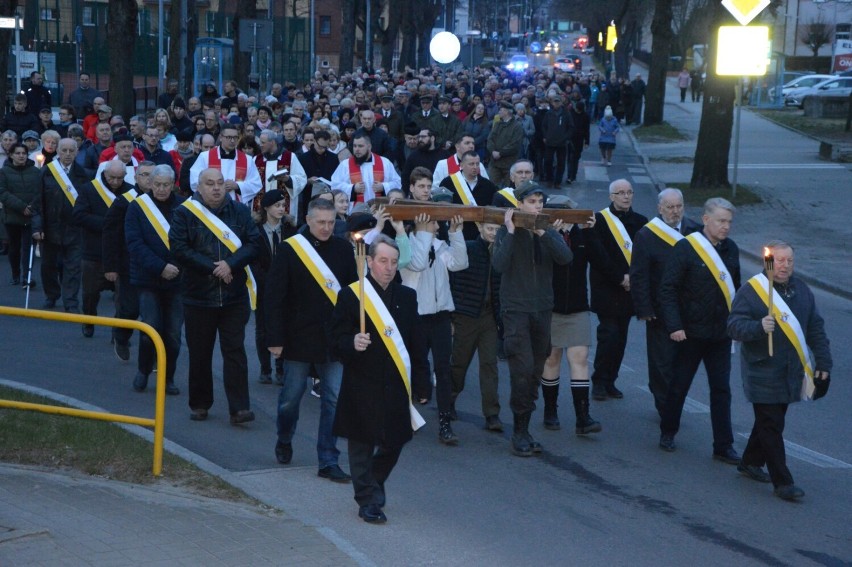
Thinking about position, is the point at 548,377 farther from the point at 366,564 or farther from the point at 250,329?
the point at 250,329

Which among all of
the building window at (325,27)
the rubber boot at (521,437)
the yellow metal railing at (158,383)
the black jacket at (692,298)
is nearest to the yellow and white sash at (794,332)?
the black jacket at (692,298)

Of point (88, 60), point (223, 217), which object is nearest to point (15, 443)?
point (223, 217)

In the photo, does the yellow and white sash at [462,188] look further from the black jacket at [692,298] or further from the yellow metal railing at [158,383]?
the yellow metal railing at [158,383]

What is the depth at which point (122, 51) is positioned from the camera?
91.0 ft

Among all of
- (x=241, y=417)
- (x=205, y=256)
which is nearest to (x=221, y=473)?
(x=241, y=417)

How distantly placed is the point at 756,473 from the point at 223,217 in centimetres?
425

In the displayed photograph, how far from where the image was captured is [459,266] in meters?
9.88

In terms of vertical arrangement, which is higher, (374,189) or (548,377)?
(374,189)

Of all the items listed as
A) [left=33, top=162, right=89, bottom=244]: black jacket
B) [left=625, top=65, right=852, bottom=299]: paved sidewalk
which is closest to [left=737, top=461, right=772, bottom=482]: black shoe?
[left=33, top=162, right=89, bottom=244]: black jacket

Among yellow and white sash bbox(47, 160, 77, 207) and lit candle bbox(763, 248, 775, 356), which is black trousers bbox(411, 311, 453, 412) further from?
yellow and white sash bbox(47, 160, 77, 207)

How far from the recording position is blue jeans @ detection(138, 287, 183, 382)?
10.7 metres

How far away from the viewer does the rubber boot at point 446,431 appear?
9.73 metres

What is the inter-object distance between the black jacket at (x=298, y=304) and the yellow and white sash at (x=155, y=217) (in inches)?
94.4

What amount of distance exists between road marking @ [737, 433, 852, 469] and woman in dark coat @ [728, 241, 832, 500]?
905mm
